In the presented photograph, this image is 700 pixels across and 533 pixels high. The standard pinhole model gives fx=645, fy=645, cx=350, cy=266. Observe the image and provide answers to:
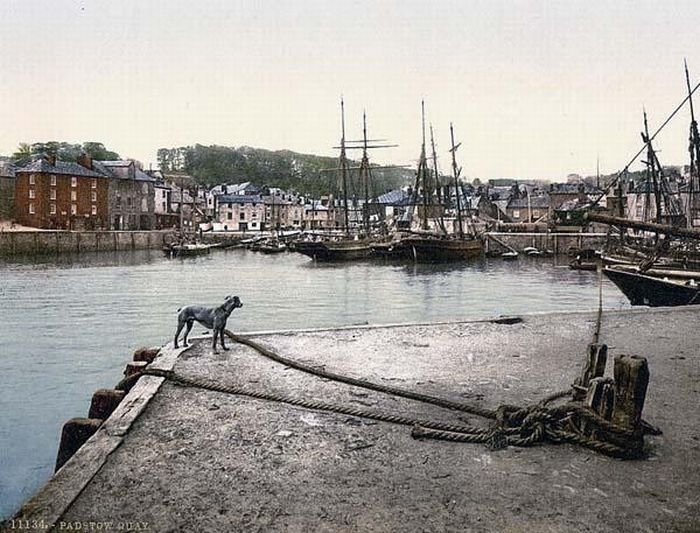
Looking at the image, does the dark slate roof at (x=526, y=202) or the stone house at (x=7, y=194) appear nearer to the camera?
the stone house at (x=7, y=194)

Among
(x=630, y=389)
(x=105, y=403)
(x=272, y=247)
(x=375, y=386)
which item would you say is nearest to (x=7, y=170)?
(x=272, y=247)

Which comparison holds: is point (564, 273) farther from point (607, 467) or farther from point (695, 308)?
point (607, 467)

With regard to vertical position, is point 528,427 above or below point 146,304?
above

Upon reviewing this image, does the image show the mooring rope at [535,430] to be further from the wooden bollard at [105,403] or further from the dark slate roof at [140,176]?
the dark slate roof at [140,176]

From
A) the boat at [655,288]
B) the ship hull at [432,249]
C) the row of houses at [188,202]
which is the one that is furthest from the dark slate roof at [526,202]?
the boat at [655,288]

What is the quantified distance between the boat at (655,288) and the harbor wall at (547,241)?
46819 millimetres

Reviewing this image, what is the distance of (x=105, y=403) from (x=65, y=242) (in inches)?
2773

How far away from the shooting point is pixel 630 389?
16.6 feet

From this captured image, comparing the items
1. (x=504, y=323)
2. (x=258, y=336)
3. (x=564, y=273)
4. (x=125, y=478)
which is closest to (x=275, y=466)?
(x=125, y=478)

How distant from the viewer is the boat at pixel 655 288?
20672mm

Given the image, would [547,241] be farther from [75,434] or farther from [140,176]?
[75,434]

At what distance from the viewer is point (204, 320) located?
876 centimetres

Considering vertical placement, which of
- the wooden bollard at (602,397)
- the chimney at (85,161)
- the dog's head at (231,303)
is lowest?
the wooden bollard at (602,397)

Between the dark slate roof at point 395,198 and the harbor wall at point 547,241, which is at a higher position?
the dark slate roof at point 395,198
